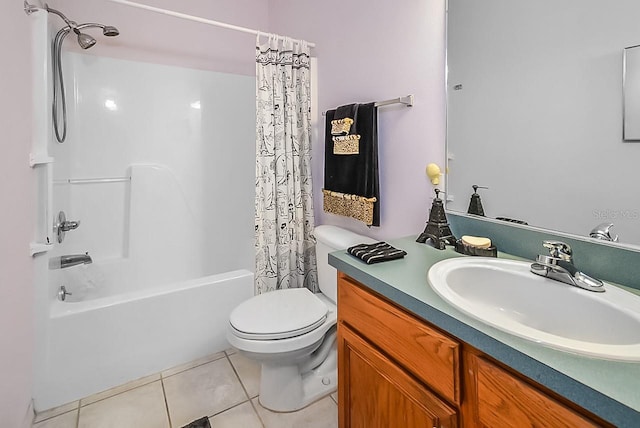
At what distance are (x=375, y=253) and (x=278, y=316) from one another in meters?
0.63

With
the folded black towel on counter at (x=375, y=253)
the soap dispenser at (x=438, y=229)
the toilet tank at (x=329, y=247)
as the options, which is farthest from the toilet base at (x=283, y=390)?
the soap dispenser at (x=438, y=229)

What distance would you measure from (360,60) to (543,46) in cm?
90

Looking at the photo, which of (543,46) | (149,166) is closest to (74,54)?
(149,166)

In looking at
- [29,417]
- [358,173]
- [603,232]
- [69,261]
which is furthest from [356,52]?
[29,417]

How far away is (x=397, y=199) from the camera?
4.95ft

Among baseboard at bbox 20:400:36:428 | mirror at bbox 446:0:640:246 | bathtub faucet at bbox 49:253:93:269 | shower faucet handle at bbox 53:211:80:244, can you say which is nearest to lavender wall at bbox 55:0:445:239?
mirror at bbox 446:0:640:246

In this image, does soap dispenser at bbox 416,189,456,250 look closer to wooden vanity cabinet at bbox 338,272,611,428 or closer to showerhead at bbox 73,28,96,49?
wooden vanity cabinet at bbox 338,272,611,428

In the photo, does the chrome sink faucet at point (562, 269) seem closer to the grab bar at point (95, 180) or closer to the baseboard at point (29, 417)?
the baseboard at point (29, 417)

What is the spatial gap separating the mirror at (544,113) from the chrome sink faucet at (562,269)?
0.13 m

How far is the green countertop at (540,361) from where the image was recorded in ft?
1.39

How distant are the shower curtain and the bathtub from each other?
0.23m

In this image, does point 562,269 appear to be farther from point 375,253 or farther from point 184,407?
point 184,407

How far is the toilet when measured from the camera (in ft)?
4.26

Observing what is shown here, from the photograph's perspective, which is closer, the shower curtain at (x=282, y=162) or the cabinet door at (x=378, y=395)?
the cabinet door at (x=378, y=395)
